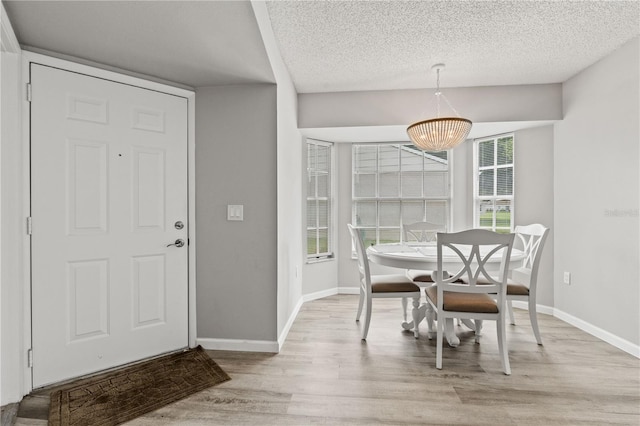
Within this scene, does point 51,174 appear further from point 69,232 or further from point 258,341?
point 258,341

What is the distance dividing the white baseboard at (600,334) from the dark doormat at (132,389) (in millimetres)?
3058

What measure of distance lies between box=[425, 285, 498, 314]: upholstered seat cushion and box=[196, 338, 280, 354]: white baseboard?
1.33 meters

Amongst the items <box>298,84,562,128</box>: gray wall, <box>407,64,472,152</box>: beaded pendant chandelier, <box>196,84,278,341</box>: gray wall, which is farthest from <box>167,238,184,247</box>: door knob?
<box>407,64,472,152</box>: beaded pendant chandelier

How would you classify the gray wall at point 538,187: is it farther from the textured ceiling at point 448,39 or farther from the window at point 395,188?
the window at point 395,188

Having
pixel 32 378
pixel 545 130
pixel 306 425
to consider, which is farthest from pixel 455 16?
pixel 32 378

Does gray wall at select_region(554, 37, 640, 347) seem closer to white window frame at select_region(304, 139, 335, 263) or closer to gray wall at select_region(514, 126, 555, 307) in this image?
gray wall at select_region(514, 126, 555, 307)

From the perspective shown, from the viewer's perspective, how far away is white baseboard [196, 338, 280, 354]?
2.46 metres

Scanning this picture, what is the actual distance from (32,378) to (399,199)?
3756 millimetres

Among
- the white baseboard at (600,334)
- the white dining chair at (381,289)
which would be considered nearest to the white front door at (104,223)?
the white dining chair at (381,289)

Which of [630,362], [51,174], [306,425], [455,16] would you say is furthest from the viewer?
[630,362]

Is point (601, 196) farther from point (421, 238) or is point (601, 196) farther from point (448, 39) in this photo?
point (448, 39)

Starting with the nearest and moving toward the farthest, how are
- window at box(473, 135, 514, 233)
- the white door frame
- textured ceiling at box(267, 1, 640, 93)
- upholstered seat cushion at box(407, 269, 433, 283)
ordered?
the white door frame
textured ceiling at box(267, 1, 640, 93)
upholstered seat cushion at box(407, 269, 433, 283)
window at box(473, 135, 514, 233)

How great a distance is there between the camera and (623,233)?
8.23ft

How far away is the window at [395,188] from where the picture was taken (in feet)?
13.2
